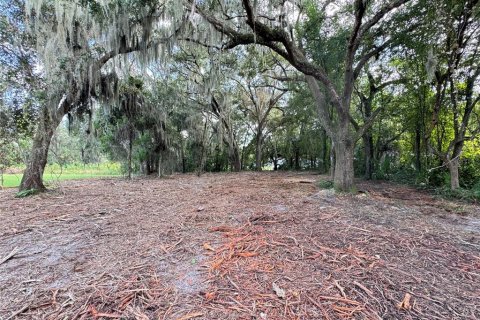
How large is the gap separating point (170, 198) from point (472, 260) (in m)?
4.08

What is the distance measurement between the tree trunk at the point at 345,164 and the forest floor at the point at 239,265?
5.31 feet

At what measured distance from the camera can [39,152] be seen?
446cm

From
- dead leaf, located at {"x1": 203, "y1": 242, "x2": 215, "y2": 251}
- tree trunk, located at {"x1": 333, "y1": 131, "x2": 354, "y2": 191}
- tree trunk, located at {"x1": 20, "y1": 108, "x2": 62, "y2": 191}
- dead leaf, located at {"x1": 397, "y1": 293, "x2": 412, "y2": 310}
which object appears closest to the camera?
dead leaf, located at {"x1": 397, "y1": 293, "x2": 412, "y2": 310}

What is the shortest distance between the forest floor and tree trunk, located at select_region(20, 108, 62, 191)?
1.92 metres

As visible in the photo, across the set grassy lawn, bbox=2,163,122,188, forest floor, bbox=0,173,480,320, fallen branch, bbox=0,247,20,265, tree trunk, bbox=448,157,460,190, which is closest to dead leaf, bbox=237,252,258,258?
forest floor, bbox=0,173,480,320

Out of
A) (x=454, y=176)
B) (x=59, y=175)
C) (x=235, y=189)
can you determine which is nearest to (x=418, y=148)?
(x=454, y=176)

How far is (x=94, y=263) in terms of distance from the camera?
5.67 feet

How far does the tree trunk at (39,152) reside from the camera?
Answer: 446cm

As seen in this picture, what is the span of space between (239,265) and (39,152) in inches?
198

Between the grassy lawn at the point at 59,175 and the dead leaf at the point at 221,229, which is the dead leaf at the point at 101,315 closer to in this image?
the dead leaf at the point at 221,229

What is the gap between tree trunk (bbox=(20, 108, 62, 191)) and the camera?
14.6 ft

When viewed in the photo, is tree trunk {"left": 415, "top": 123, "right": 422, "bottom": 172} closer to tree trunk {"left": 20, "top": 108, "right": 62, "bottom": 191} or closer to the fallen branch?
the fallen branch

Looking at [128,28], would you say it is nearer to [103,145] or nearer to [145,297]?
[145,297]

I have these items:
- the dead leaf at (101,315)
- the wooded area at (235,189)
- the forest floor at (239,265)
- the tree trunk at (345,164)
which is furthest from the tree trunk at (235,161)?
the dead leaf at (101,315)
